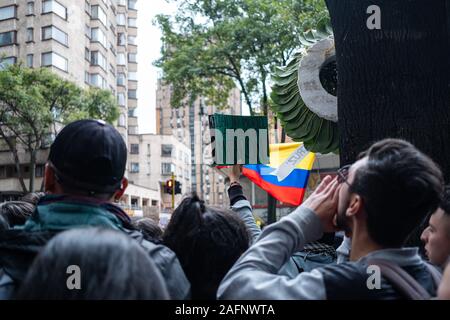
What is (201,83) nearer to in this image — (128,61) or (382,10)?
(382,10)

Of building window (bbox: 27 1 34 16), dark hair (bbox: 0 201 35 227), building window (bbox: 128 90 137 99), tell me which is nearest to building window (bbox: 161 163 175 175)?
building window (bbox: 128 90 137 99)

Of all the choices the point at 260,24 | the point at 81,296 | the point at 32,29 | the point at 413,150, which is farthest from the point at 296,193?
the point at 32,29

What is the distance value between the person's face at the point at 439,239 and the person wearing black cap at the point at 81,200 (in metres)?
1.16

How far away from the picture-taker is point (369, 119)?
126 inches

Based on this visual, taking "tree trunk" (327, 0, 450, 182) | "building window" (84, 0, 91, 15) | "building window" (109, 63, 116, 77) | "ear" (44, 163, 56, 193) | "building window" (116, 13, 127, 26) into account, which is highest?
"building window" (116, 13, 127, 26)

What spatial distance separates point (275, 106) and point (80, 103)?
2335cm

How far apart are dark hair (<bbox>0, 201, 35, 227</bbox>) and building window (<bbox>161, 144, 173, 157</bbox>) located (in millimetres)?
67812

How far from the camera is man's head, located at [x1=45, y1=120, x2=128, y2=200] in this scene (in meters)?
1.94

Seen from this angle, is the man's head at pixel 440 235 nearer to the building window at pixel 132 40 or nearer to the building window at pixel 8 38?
the building window at pixel 8 38

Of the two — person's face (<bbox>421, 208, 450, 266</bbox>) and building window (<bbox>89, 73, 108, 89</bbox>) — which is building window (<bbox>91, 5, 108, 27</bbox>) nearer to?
building window (<bbox>89, 73, 108, 89</bbox>)

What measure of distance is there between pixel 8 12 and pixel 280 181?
31.9 metres

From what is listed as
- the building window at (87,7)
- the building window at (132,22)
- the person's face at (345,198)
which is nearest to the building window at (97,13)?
the building window at (87,7)

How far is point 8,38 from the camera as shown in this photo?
35.3 m

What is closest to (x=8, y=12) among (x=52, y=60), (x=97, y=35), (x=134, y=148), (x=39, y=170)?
(x=52, y=60)
